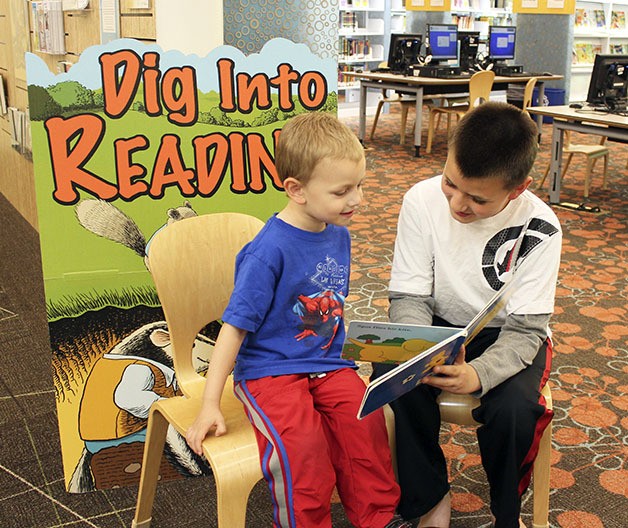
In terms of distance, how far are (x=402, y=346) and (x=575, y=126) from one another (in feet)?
14.6

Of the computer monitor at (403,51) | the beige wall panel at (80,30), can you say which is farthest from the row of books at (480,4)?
the beige wall panel at (80,30)

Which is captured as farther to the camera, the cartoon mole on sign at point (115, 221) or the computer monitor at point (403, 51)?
the computer monitor at point (403, 51)

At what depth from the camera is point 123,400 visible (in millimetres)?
1933

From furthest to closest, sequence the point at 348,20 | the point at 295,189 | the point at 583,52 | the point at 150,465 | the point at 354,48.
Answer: the point at 583,52 → the point at 354,48 → the point at 348,20 → the point at 150,465 → the point at 295,189

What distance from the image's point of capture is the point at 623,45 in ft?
39.4

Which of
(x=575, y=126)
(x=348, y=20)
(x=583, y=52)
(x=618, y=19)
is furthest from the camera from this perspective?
(x=618, y=19)

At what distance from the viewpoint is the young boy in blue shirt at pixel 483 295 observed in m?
1.56

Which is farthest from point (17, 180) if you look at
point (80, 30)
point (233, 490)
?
point (233, 490)

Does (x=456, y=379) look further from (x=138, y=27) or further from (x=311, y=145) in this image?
(x=138, y=27)

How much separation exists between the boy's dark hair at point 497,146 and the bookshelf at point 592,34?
1034 centimetres

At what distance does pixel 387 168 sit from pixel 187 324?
5.32 m

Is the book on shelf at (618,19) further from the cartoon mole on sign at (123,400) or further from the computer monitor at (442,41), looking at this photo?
the cartoon mole on sign at (123,400)

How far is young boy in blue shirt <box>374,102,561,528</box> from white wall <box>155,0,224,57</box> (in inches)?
26.1

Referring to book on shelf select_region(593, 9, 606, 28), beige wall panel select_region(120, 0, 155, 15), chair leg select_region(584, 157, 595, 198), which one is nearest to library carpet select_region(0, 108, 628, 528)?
chair leg select_region(584, 157, 595, 198)
